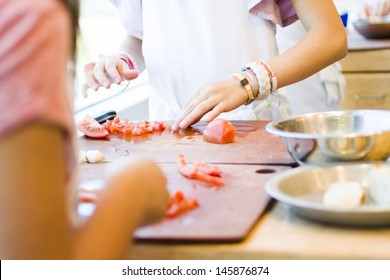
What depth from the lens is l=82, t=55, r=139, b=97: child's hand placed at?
2100 mm

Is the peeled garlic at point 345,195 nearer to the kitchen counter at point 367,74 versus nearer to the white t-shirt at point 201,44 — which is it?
the white t-shirt at point 201,44

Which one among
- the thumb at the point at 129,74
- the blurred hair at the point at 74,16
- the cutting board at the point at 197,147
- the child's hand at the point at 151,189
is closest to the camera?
the child's hand at the point at 151,189

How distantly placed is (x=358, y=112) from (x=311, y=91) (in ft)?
6.64

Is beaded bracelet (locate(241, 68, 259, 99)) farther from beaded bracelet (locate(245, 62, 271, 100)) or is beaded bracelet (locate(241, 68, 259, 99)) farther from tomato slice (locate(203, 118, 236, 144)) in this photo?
tomato slice (locate(203, 118, 236, 144))

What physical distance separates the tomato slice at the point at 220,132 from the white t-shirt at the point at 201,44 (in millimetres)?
396

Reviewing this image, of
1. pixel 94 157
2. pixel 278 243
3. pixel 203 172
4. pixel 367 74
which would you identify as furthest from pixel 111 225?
pixel 367 74

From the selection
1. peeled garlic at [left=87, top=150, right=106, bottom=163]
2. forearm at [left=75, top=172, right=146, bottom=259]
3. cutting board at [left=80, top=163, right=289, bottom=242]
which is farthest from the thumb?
forearm at [left=75, top=172, right=146, bottom=259]

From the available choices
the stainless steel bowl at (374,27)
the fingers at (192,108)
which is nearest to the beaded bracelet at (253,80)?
the fingers at (192,108)

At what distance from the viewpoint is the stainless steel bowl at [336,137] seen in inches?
52.5

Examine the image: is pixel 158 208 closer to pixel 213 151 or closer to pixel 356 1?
pixel 213 151

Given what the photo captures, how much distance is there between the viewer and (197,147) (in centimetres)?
178

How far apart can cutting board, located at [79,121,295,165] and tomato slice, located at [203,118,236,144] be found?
0.7 inches

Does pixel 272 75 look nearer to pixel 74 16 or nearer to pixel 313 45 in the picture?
pixel 313 45
